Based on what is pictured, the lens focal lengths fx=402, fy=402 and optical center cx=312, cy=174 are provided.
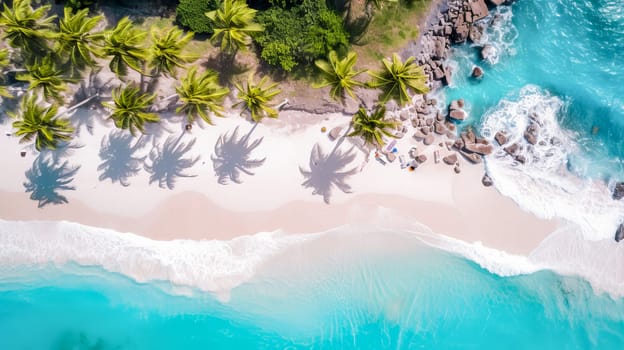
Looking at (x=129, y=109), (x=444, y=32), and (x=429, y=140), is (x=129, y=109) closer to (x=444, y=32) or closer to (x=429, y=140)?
→ (x=429, y=140)

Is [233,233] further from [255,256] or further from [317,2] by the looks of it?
[317,2]

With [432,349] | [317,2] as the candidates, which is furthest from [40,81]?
[432,349]

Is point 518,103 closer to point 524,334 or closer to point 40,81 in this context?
point 524,334

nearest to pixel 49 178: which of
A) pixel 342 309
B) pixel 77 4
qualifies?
pixel 77 4

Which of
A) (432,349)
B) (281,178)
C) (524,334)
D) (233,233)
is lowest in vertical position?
(432,349)

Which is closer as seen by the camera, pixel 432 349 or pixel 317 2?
pixel 317 2

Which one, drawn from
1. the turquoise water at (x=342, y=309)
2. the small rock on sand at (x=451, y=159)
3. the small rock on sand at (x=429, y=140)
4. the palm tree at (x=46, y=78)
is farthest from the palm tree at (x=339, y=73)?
the palm tree at (x=46, y=78)

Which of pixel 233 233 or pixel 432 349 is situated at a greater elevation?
pixel 233 233
